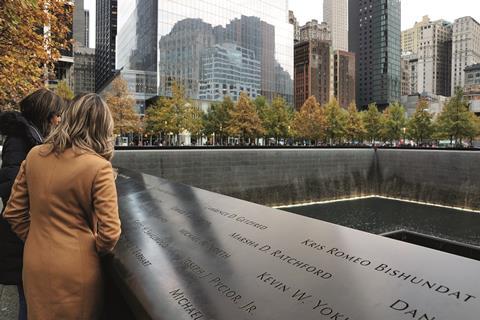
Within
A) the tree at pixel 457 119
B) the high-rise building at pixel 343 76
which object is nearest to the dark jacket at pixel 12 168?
the tree at pixel 457 119

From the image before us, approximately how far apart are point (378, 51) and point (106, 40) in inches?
4436

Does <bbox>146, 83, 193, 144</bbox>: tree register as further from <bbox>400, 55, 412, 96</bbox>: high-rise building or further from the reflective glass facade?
<bbox>400, 55, 412, 96</bbox>: high-rise building

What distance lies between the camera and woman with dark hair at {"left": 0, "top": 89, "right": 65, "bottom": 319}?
9.41 ft

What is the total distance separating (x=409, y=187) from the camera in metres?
25.6

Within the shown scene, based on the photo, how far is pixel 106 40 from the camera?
138500 mm

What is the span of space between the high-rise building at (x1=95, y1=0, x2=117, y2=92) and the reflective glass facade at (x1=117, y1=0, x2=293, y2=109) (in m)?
36.2

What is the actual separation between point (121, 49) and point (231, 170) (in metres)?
82.5

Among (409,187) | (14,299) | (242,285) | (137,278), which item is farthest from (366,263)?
(409,187)

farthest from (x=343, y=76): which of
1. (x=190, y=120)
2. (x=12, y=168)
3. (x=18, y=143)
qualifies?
(x=12, y=168)

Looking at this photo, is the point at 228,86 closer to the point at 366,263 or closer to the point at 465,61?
the point at 366,263

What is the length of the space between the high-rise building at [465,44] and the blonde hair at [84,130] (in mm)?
216072

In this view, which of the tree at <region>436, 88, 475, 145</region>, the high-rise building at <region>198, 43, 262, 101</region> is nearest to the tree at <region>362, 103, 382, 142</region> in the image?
the tree at <region>436, 88, 475, 145</region>

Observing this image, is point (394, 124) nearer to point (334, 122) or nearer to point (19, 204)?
point (334, 122)

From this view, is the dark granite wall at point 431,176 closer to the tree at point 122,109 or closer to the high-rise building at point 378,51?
the tree at point 122,109
